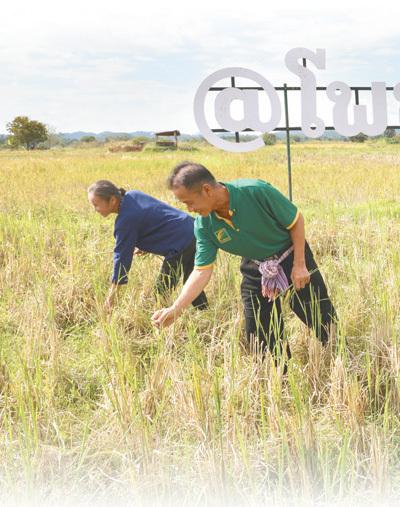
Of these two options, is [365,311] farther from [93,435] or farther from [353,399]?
[93,435]

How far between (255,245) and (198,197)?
35 cm

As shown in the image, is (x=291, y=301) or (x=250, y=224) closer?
(x=250, y=224)

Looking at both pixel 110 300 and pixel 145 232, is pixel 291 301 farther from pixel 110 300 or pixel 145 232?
pixel 145 232

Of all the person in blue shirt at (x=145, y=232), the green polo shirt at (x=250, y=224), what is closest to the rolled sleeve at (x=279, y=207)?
the green polo shirt at (x=250, y=224)

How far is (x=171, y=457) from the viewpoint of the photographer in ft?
6.42

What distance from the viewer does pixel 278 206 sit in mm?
2426

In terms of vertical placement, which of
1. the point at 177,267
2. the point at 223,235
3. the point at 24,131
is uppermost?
the point at 24,131

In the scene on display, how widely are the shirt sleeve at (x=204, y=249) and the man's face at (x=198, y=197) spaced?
0.60ft

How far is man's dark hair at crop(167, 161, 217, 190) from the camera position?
226 centimetres

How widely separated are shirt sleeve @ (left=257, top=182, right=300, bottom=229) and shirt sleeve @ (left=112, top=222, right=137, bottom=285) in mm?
995

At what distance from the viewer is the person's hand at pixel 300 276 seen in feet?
8.07

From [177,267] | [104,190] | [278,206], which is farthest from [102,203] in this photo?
[278,206]

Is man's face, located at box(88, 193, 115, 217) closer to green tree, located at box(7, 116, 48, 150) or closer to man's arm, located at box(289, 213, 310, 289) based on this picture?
man's arm, located at box(289, 213, 310, 289)

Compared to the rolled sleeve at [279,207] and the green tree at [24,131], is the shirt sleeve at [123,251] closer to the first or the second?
the rolled sleeve at [279,207]
